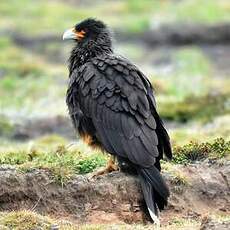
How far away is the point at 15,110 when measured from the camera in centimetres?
2503

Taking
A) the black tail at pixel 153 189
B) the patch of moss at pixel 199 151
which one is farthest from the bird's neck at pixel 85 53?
the black tail at pixel 153 189

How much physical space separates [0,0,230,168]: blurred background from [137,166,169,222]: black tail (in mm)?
1312

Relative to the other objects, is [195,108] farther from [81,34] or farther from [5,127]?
[81,34]

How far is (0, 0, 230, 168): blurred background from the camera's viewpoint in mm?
23047

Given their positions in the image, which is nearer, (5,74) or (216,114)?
(216,114)

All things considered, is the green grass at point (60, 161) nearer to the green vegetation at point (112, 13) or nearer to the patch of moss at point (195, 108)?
the patch of moss at point (195, 108)

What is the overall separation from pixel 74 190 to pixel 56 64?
2808 cm

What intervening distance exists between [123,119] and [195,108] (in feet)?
44.3

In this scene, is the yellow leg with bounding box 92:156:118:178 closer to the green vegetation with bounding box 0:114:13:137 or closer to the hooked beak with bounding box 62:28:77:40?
the hooked beak with bounding box 62:28:77:40

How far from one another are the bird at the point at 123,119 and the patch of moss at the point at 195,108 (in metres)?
12.0

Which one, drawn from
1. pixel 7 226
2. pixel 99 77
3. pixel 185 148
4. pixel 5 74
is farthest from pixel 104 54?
pixel 5 74

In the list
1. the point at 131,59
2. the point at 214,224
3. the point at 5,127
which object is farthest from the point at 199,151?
the point at 131,59

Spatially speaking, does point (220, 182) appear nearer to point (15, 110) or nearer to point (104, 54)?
point (104, 54)

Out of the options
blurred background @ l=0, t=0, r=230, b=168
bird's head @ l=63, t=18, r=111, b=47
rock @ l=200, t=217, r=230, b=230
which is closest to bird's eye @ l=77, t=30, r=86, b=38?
bird's head @ l=63, t=18, r=111, b=47
